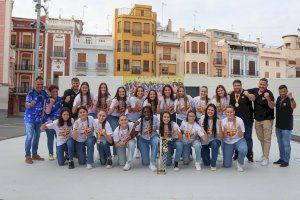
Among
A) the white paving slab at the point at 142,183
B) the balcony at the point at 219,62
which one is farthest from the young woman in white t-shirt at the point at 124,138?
the balcony at the point at 219,62

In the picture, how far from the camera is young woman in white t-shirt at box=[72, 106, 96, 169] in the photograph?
6242 millimetres

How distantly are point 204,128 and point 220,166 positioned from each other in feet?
2.74

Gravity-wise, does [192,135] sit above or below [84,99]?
below

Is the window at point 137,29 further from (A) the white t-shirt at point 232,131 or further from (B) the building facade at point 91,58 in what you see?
(A) the white t-shirt at point 232,131

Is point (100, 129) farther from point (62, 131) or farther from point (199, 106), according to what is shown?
point (199, 106)

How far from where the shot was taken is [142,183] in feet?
16.8

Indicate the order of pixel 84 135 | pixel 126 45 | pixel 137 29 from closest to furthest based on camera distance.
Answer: pixel 84 135 < pixel 126 45 < pixel 137 29

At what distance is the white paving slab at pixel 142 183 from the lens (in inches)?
176

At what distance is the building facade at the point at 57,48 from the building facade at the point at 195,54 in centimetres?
1394

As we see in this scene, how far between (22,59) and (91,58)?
8618 mm

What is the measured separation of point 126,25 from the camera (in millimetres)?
41719

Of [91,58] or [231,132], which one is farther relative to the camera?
[91,58]

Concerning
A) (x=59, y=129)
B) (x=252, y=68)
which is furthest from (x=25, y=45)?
(x=59, y=129)

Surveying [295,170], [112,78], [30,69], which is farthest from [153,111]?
[30,69]
